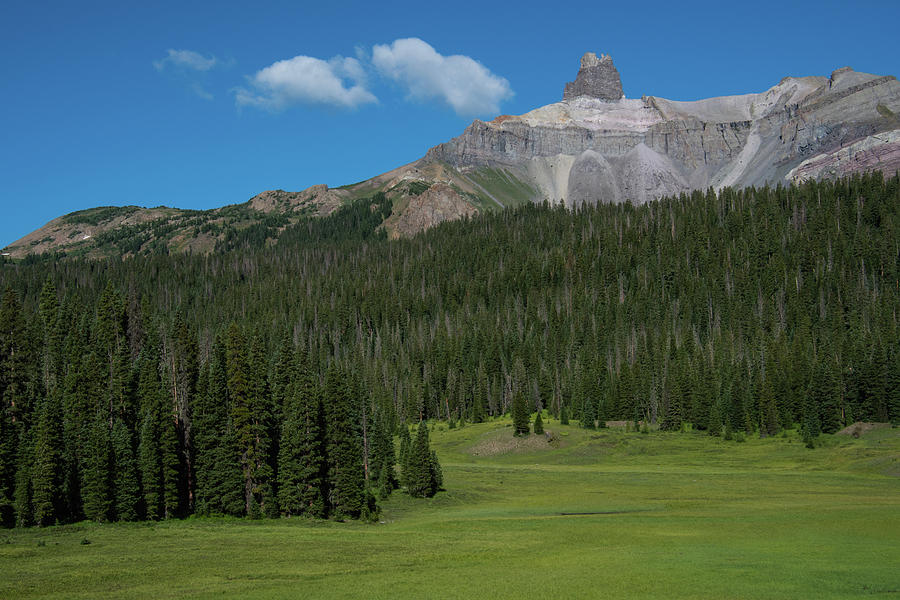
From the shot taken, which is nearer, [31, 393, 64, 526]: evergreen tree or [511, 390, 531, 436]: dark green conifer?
[31, 393, 64, 526]: evergreen tree

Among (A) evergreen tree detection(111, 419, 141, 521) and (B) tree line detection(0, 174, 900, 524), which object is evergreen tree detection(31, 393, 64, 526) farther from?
(A) evergreen tree detection(111, 419, 141, 521)

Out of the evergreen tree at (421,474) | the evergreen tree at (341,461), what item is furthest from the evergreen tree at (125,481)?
the evergreen tree at (421,474)

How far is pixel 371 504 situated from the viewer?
213 feet

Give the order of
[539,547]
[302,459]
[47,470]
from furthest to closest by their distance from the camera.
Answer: [302,459], [47,470], [539,547]

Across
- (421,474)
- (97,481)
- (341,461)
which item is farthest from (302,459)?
(97,481)

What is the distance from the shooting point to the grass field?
31984 millimetres

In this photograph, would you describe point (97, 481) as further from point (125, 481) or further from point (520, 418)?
point (520, 418)

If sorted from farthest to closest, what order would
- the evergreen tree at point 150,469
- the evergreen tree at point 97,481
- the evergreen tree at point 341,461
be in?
the evergreen tree at point 341,461, the evergreen tree at point 150,469, the evergreen tree at point 97,481

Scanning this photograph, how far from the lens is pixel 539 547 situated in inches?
1715

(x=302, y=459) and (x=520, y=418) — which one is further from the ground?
(x=302, y=459)

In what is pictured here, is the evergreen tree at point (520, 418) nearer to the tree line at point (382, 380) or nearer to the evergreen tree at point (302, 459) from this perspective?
the tree line at point (382, 380)

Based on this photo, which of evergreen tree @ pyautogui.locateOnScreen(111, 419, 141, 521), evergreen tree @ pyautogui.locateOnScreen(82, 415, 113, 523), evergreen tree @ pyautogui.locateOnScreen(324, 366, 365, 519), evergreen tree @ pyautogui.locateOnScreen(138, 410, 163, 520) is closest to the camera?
evergreen tree @ pyautogui.locateOnScreen(82, 415, 113, 523)

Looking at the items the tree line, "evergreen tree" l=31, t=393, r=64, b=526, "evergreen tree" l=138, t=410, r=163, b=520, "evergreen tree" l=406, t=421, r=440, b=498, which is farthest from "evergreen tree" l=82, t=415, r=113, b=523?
"evergreen tree" l=406, t=421, r=440, b=498

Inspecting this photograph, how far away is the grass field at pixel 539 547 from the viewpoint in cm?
3198
